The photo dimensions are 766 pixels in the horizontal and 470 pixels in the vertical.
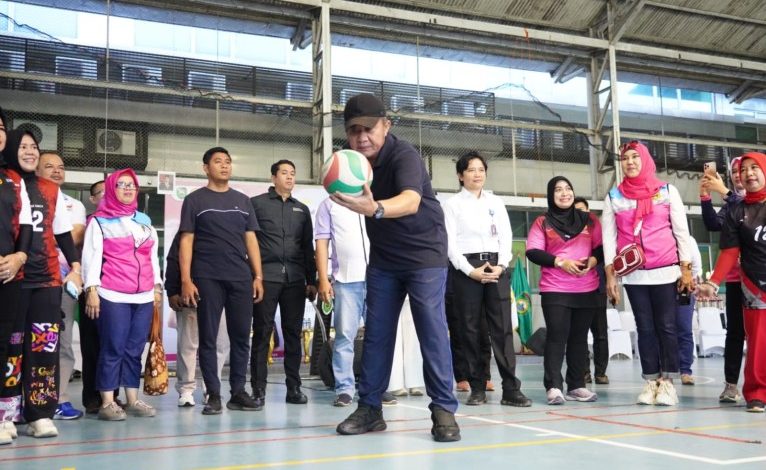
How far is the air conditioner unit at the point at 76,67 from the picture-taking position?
9641mm

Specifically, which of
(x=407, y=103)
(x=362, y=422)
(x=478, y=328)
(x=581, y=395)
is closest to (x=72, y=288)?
(x=362, y=422)

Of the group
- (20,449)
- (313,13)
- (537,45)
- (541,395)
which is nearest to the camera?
(20,449)

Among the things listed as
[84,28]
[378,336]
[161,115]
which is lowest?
[378,336]

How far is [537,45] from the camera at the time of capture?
12.1 meters

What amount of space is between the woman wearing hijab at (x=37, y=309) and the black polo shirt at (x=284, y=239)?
145 centimetres

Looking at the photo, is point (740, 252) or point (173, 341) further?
point (173, 341)

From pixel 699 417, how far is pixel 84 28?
914 centimetres

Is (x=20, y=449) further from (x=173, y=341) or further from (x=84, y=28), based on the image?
(x=84, y=28)

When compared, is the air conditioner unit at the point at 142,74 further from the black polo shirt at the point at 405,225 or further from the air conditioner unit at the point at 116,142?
the black polo shirt at the point at 405,225

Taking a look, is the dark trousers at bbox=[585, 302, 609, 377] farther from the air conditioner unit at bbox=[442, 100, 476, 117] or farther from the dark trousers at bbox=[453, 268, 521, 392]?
the air conditioner unit at bbox=[442, 100, 476, 117]

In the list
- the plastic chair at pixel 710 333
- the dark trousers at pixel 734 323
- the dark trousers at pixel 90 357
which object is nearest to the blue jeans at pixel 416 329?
the dark trousers at pixel 90 357

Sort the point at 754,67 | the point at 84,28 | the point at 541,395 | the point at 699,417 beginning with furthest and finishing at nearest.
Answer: the point at 754,67 < the point at 84,28 < the point at 541,395 < the point at 699,417

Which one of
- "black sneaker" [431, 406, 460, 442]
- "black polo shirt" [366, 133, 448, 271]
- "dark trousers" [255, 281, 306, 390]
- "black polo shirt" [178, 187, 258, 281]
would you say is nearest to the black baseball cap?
"black polo shirt" [366, 133, 448, 271]

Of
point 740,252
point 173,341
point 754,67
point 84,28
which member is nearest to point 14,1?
point 84,28
